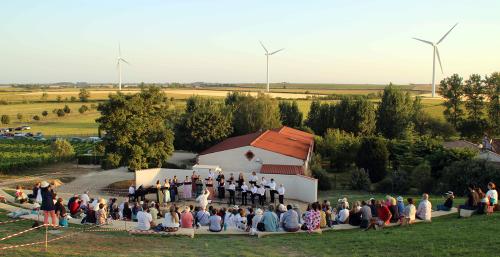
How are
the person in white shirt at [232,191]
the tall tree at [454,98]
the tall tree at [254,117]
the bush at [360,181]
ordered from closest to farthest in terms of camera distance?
the person in white shirt at [232,191]
the bush at [360,181]
the tall tree at [254,117]
the tall tree at [454,98]

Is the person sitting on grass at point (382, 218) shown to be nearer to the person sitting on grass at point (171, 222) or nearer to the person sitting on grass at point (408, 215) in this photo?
the person sitting on grass at point (408, 215)

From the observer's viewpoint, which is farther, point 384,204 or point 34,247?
point 384,204

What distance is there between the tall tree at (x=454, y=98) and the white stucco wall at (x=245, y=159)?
3959cm

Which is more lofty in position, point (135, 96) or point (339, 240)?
point (135, 96)

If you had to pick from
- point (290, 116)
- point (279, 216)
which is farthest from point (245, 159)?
point (290, 116)

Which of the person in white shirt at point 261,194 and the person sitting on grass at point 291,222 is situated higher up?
Answer: the person sitting on grass at point 291,222

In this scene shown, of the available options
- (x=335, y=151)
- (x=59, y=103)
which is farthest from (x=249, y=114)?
(x=59, y=103)

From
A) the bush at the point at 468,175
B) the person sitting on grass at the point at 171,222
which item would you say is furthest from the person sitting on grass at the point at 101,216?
the bush at the point at 468,175

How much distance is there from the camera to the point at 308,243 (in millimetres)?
14898

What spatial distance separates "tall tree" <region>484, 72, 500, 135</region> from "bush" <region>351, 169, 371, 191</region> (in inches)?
1371

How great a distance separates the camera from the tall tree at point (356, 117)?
59.6 m

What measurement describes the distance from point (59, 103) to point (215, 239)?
13083 centimetres

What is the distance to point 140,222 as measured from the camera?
16.9m

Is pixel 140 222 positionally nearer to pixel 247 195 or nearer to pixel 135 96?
pixel 247 195
